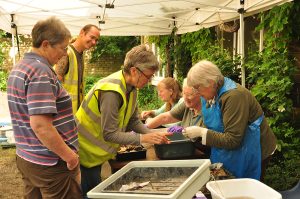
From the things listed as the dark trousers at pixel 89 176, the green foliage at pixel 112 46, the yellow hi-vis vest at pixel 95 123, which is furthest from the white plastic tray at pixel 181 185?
the green foliage at pixel 112 46

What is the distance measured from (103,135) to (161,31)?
224 inches

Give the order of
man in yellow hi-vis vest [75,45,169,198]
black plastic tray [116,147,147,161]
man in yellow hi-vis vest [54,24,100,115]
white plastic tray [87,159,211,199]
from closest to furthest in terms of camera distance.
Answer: white plastic tray [87,159,211,199] → man in yellow hi-vis vest [75,45,169,198] → black plastic tray [116,147,147,161] → man in yellow hi-vis vest [54,24,100,115]

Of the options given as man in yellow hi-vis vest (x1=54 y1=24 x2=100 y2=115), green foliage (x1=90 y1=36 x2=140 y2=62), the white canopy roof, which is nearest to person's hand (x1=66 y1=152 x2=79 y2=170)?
man in yellow hi-vis vest (x1=54 y1=24 x2=100 y2=115)

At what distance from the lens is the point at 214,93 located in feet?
7.95

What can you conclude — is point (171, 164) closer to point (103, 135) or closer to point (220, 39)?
point (103, 135)

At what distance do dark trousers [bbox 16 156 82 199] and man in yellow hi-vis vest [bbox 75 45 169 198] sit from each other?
1.14 feet

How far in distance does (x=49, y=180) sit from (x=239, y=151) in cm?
130

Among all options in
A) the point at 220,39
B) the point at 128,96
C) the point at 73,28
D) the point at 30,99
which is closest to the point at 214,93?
the point at 128,96

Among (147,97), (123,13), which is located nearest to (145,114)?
(123,13)

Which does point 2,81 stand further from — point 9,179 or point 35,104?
point 35,104

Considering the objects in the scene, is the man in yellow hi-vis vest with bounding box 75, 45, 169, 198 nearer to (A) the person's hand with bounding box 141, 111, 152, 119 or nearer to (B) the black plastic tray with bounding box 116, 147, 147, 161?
(B) the black plastic tray with bounding box 116, 147, 147, 161

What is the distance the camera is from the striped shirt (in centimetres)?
170

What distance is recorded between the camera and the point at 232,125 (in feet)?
7.62

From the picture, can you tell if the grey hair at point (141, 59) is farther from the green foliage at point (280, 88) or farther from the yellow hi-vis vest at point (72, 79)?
the green foliage at point (280, 88)
